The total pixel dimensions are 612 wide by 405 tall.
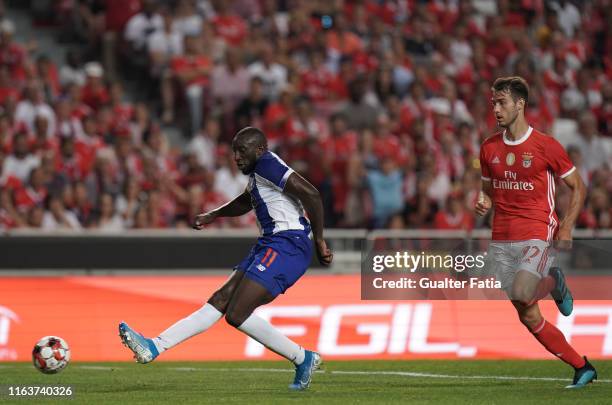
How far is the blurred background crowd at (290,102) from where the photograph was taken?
60.5 ft

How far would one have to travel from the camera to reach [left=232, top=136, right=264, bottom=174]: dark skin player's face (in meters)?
10.7

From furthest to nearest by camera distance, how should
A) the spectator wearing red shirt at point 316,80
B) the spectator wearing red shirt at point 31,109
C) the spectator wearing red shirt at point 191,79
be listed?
1. the spectator wearing red shirt at point 316,80
2. the spectator wearing red shirt at point 191,79
3. the spectator wearing red shirt at point 31,109

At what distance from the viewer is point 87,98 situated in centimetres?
2016

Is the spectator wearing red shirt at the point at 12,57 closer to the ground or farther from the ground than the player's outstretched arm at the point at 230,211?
farther from the ground

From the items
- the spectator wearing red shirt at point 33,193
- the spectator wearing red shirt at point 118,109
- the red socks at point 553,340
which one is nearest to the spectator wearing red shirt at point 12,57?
the spectator wearing red shirt at point 118,109

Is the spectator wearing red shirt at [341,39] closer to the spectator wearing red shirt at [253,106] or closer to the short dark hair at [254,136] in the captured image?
the spectator wearing red shirt at [253,106]

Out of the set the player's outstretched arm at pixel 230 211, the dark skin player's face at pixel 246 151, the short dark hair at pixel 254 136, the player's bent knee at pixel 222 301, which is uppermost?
the short dark hair at pixel 254 136

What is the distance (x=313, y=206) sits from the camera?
10.6 m

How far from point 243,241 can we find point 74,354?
2.82 m

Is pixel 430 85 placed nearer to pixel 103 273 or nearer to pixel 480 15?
pixel 480 15

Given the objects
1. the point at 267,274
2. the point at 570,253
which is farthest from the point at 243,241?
the point at 267,274

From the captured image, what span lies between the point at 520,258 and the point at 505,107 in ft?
4.12

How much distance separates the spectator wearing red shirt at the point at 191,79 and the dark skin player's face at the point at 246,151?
980cm

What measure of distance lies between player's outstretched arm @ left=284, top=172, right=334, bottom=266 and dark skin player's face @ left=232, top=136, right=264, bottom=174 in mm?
349
